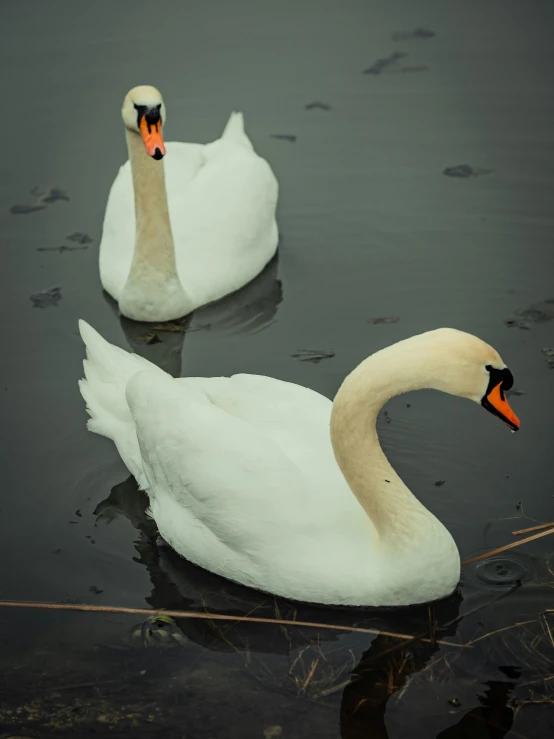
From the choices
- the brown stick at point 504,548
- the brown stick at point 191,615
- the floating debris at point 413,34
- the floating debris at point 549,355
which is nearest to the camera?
the brown stick at point 191,615

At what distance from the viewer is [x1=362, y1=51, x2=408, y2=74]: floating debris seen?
13.4m

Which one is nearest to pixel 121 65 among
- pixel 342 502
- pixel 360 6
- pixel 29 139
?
pixel 29 139

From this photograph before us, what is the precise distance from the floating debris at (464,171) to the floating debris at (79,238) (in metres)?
3.47

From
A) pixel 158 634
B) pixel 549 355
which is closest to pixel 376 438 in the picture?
pixel 158 634

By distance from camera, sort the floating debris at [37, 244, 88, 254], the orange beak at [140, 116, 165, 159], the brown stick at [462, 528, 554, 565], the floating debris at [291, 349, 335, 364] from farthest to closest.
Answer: the floating debris at [37, 244, 88, 254], the floating debris at [291, 349, 335, 364], the orange beak at [140, 116, 165, 159], the brown stick at [462, 528, 554, 565]

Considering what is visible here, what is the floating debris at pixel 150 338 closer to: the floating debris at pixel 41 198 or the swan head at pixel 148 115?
the swan head at pixel 148 115

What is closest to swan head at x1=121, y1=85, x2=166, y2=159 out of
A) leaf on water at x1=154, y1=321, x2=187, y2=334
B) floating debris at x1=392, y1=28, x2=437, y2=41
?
leaf on water at x1=154, y1=321, x2=187, y2=334

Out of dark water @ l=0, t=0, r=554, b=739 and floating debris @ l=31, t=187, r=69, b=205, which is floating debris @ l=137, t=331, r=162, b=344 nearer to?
dark water @ l=0, t=0, r=554, b=739

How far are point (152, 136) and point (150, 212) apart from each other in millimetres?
664

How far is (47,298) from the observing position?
9.92m

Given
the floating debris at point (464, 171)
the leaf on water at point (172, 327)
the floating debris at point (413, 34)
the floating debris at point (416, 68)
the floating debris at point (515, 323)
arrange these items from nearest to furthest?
the floating debris at point (515, 323)
the leaf on water at point (172, 327)
the floating debris at point (464, 171)
the floating debris at point (416, 68)
the floating debris at point (413, 34)

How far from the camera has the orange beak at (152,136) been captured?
8812 millimetres

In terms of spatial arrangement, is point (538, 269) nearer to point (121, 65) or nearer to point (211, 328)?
point (211, 328)

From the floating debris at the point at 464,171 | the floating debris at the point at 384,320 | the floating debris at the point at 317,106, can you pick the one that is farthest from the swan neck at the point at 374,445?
the floating debris at the point at 317,106
